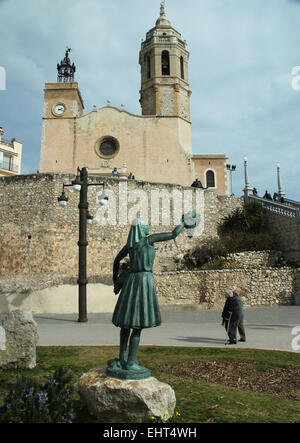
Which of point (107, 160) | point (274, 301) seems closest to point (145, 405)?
point (274, 301)

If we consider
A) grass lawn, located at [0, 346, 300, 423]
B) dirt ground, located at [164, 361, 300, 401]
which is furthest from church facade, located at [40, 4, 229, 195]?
dirt ground, located at [164, 361, 300, 401]

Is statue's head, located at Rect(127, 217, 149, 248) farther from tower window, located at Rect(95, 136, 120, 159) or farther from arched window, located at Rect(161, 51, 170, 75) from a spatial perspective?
arched window, located at Rect(161, 51, 170, 75)

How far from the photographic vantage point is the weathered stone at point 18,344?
5.27m

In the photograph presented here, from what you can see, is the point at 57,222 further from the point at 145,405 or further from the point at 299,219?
the point at 145,405

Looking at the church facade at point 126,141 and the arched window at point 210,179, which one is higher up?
the church facade at point 126,141

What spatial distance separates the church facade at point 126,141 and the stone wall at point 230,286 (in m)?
14.7

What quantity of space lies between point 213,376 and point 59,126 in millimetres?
28498

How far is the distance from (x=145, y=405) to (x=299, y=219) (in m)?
17.2

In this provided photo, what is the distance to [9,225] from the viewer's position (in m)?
18.1

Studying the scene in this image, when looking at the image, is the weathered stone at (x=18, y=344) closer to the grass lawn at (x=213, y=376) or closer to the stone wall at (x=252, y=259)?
the grass lawn at (x=213, y=376)

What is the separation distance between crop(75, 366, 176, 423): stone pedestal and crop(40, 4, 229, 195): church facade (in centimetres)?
2548

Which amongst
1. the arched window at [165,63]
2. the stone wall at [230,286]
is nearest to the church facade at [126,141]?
the arched window at [165,63]

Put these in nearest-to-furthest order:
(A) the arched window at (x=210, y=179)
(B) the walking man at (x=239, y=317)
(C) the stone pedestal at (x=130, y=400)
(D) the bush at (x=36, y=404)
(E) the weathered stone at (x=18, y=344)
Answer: (D) the bush at (x=36, y=404) → (C) the stone pedestal at (x=130, y=400) → (E) the weathered stone at (x=18, y=344) → (B) the walking man at (x=239, y=317) → (A) the arched window at (x=210, y=179)

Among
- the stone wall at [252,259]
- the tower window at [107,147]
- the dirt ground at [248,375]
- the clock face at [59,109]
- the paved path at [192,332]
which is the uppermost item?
the clock face at [59,109]
